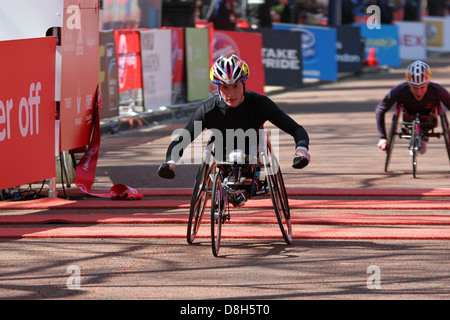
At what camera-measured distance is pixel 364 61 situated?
34.9 metres

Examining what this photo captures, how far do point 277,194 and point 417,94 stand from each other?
15.6ft

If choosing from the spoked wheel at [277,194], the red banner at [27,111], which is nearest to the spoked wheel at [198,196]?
the spoked wheel at [277,194]

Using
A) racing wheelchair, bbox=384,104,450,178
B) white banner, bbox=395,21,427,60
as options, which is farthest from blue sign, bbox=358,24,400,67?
racing wheelchair, bbox=384,104,450,178

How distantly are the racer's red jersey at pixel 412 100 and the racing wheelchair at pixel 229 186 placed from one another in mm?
4397

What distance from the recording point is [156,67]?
1981cm

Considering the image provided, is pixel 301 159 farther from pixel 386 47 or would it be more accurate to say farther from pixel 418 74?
pixel 386 47

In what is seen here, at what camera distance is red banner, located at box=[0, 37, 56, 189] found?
9.69m

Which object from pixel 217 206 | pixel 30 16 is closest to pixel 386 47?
pixel 30 16

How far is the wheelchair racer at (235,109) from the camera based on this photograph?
8.12 meters

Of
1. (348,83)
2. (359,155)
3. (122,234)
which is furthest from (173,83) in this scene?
(122,234)

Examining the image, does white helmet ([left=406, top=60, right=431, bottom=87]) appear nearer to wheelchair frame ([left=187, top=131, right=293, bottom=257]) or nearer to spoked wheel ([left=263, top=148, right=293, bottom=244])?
wheelchair frame ([left=187, top=131, right=293, bottom=257])
